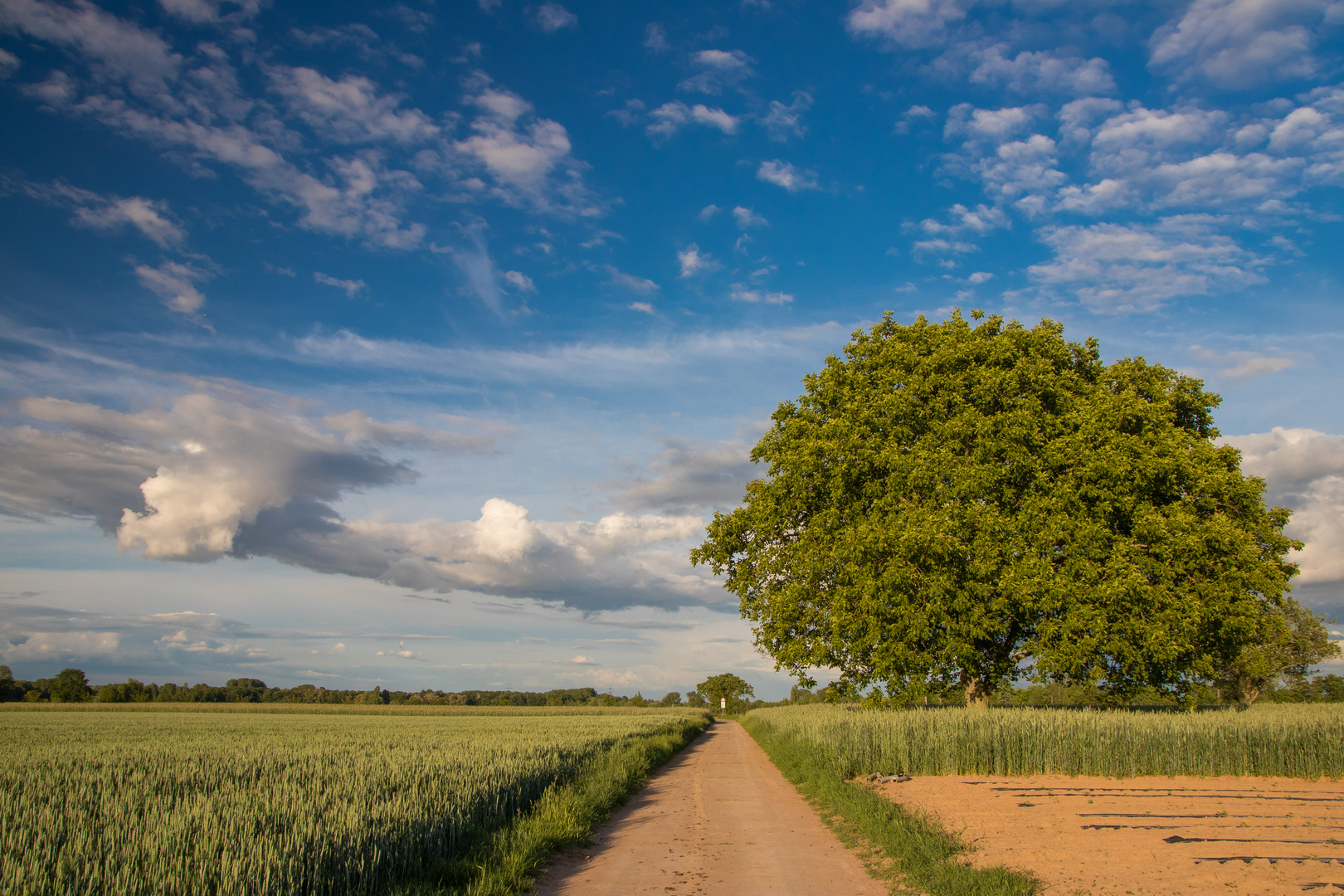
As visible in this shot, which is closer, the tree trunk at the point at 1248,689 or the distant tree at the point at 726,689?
the tree trunk at the point at 1248,689

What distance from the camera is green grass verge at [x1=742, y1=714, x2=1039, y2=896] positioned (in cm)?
719

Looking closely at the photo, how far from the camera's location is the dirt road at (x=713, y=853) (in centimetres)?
782

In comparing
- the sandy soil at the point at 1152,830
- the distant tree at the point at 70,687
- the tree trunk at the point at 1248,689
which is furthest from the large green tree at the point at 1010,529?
the distant tree at the point at 70,687

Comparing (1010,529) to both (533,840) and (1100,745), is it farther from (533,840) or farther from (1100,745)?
(533,840)

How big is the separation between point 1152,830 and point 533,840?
29.0 ft

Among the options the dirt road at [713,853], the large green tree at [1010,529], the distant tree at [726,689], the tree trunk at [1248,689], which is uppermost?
the large green tree at [1010,529]

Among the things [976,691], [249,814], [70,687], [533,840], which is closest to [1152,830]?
[533,840]

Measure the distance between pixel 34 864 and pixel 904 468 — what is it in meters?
19.7

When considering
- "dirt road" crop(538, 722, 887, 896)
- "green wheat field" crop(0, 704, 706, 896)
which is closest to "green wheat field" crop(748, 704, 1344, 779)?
"dirt road" crop(538, 722, 887, 896)

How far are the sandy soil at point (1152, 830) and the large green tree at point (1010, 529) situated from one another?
16.9 ft

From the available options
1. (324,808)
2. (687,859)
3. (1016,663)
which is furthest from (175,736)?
(1016,663)

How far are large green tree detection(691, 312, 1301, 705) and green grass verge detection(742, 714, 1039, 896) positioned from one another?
642 centimetres

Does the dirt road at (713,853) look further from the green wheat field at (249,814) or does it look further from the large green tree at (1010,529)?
the large green tree at (1010,529)

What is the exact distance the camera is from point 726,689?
549 ft
